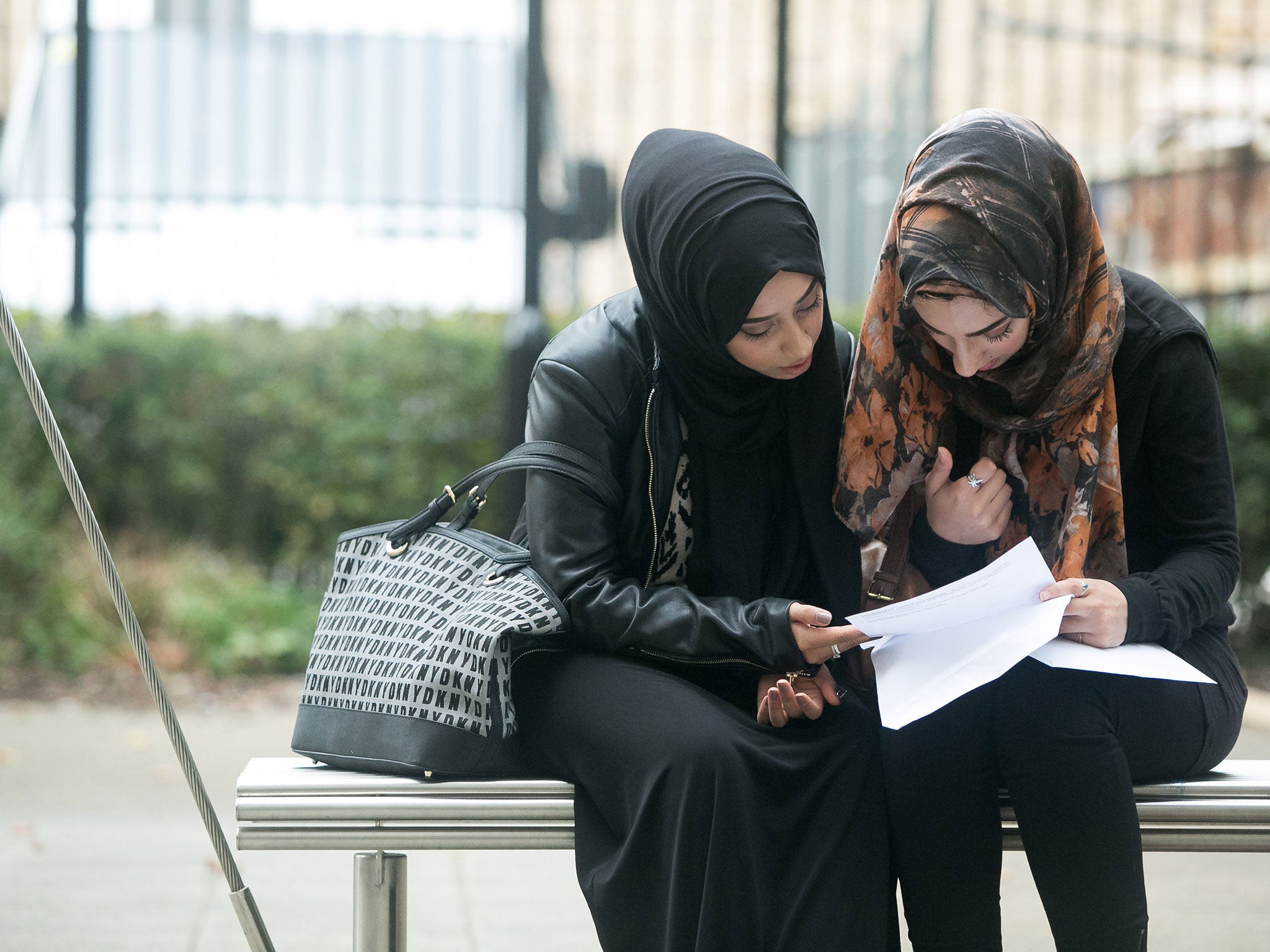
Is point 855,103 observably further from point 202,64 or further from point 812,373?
point 812,373

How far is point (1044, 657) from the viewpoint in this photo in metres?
1.86

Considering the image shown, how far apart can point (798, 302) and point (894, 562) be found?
0.46m

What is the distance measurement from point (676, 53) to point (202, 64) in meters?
3.69

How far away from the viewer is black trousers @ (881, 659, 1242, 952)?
181 cm

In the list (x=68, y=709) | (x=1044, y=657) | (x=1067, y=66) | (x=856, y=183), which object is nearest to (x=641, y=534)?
(x=1044, y=657)

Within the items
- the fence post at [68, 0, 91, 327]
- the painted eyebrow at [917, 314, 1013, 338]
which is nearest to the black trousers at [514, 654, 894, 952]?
the painted eyebrow at [917, 314, 1013, 338]

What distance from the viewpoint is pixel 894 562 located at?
217 centimetres

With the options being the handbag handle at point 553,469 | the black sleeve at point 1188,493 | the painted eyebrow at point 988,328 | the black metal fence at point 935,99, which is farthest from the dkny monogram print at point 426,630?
the black metal fence at point 935,99

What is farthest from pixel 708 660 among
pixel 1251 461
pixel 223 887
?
pixel 1251 461

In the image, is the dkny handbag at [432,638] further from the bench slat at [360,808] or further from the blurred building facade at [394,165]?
the blurred building facade at [394,165]

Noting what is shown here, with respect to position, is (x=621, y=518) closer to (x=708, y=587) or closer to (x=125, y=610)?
(x=708, y=587)

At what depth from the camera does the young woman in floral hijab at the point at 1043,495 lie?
186 centimetres

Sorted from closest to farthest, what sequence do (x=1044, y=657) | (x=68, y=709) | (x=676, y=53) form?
(x=1044, y=657)
(x=68, y=709)
(x=676, y=53)

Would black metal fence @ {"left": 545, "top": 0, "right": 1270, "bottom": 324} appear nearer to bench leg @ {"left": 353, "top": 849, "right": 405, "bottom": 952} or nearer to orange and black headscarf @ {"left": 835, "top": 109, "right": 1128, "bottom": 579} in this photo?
orange and black headscarf @ {"left": 835, "top": 109, "right": 1128, "bottom": 579}
